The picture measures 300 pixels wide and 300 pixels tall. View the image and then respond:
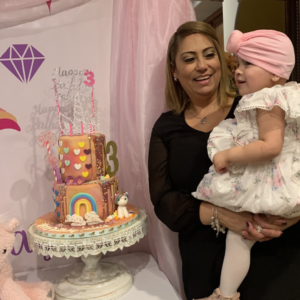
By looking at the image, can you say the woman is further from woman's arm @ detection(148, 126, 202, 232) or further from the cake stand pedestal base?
the cake stand pedestal base

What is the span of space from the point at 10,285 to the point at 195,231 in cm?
70

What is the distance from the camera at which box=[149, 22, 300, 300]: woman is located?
108 cm

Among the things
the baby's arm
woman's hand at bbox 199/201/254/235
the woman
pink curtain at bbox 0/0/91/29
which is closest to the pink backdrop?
pink curtain at bbox 0/0/91/29

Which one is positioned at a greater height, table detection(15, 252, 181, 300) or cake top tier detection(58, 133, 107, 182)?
cake top tier detection(58, 133, 107, 182)

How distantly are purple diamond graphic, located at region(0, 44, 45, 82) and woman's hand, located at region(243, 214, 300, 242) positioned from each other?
1130 millimetres

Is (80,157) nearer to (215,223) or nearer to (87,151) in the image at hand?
(87,151)

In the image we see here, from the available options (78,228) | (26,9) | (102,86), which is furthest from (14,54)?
(78,228)

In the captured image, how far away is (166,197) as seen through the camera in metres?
1.18

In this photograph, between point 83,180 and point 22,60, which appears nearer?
point 83,180

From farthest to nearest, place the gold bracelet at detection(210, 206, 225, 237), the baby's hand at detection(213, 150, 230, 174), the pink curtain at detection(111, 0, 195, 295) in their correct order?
the pink curtain at detection(111, 0, 195, 295), the gold bracelet at detection(210, 206, 225, 237), the baby's hand at detection(213, 150, 230, 174)

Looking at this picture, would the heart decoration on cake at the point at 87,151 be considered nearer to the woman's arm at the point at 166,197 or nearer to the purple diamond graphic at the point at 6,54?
the woman's arm at the point at 166,197

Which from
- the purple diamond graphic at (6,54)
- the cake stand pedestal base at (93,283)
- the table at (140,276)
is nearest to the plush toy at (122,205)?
the cake stand pedestal base at (93,283)

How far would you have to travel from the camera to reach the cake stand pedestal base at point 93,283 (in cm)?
118

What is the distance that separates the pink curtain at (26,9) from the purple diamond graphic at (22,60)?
0.10 metres
